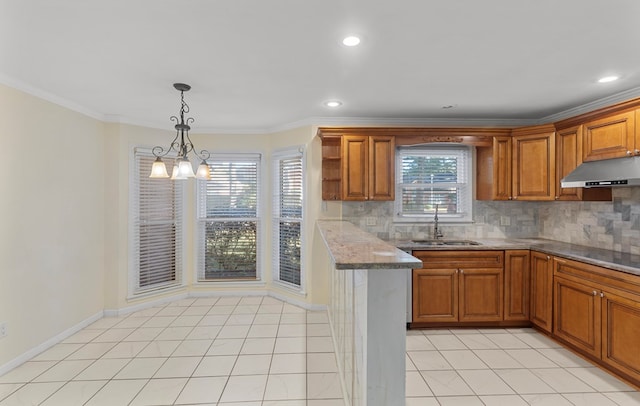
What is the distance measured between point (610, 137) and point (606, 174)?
36cm

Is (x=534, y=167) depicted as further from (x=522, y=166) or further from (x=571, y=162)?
(x=571, y=162)

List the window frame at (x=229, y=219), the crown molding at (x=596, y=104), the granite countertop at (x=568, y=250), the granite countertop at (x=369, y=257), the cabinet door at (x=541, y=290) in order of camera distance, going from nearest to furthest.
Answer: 1. the granite countertop at (x=369, y=257)
2. the granite countertop at (x=568, y=250)
3. the crown molding at (x=596, y=104)
4. the cabinet door at (x=541, y=290)
5. the window frame at (x=229, y=219)

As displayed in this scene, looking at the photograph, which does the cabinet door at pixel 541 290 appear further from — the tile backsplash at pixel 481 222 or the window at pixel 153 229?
the window at pixel 153 229

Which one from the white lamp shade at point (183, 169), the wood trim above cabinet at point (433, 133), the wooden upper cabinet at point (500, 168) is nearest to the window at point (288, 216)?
the wood trim above cabinet at point (433, 133)

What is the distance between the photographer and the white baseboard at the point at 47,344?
8.58 feet

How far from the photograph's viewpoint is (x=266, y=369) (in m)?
2.60

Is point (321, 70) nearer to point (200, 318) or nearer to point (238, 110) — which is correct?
point (238, 110)

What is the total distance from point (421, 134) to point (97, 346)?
163 inches

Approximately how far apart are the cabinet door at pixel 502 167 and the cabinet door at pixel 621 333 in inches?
57.8

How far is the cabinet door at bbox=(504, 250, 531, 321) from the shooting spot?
10.9 ft

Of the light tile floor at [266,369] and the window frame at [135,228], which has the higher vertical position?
the window frame at [135,228]

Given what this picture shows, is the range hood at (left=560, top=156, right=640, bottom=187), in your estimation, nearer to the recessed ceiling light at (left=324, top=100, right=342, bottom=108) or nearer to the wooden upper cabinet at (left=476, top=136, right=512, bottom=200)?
the wooden upper cabinet at (left=476, top=136, right=512, bottom=200)

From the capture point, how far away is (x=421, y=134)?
3.66 m

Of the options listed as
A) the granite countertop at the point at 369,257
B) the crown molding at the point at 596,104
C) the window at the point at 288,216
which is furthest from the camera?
the window at the point at 288,216
